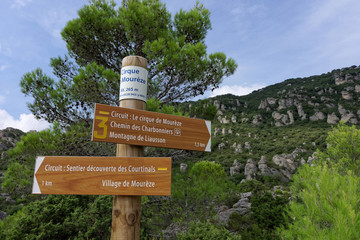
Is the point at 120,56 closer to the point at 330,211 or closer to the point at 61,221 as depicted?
the point at 61,221

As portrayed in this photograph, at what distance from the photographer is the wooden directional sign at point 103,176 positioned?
2.39m

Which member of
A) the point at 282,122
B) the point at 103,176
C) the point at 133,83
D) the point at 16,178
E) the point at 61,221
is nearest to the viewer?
the point at 103,176

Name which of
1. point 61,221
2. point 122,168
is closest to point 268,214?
point 61,221

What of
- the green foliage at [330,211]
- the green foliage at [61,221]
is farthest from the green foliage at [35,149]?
the green foliage at [330,211]

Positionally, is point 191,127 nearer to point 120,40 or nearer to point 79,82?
point 79,82

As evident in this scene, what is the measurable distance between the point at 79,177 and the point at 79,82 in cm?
522

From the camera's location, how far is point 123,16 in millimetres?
8156

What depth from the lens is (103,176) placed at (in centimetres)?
242

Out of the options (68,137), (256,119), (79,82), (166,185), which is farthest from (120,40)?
(256,119)

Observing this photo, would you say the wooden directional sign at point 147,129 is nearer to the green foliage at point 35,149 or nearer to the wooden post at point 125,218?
the wooden post at point 125,218

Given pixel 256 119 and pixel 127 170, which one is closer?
pixel 127 170

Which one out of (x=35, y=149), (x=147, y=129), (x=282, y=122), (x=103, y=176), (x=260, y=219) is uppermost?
(x=282, y=122)

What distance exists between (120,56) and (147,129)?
6.96 metres

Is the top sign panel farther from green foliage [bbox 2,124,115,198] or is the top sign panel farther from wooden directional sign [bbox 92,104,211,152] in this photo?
green foliage [bbox 2,124,115,198]
